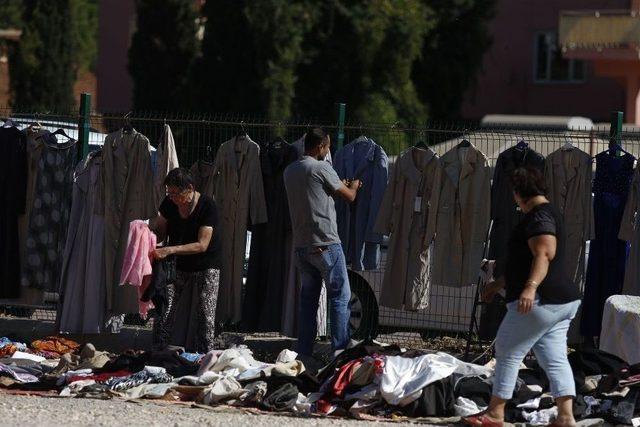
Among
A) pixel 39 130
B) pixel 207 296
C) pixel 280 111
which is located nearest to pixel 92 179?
pixel 39 130

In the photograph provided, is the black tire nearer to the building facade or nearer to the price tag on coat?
the price tag on coat

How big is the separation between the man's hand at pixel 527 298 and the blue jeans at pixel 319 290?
2637 mm

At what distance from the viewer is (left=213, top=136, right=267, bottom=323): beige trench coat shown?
11805mm

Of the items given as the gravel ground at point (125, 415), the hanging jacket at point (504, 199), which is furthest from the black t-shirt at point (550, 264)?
the hanging jacket at point (504, 199)

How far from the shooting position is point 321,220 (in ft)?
35.1

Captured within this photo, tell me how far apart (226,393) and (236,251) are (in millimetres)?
2605

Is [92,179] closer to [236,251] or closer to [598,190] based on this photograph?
[236,251]

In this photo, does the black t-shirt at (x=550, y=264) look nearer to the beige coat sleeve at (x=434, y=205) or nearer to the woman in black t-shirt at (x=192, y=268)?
the beige coat sleeve at (x=434, y=205)

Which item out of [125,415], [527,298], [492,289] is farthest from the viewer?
[492,289]

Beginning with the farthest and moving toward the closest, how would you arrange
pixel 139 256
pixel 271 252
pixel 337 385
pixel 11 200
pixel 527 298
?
pixel 11 200 < pixel 271 252 < pixel 139 256 < pixel 337 385 < pixel 527 298

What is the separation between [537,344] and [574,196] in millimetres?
3042

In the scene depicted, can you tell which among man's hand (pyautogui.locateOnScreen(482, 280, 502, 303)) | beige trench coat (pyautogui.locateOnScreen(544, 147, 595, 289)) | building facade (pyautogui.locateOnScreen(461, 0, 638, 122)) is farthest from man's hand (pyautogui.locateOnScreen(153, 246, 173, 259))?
building facade (pyautogui.locateOnScreen(461, 0, 638, 122))

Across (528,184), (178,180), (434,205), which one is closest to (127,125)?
(178,180)

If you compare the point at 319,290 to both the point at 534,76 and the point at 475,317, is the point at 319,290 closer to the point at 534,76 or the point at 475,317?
the point at 475,317
